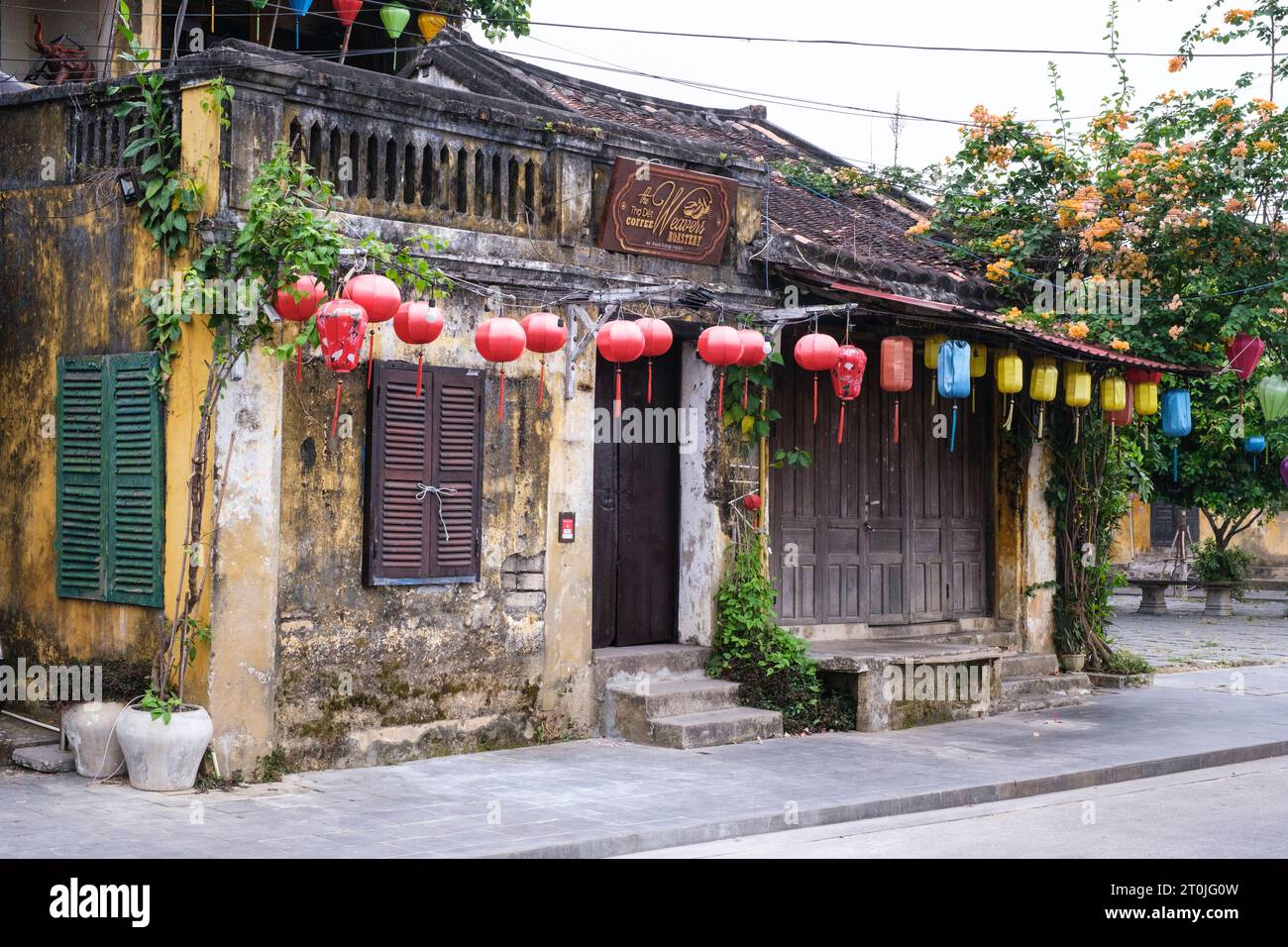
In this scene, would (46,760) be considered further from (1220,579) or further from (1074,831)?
(1220,579)

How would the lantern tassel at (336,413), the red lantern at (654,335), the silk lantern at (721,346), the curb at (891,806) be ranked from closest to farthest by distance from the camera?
the curb at (891,806) → the lantern tassel at (336,413) → the red lantern at (654,335) → the silk lantern at (721,346)

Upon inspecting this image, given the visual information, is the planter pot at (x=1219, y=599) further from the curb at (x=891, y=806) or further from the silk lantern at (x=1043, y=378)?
the curb at (x=891, y=806)

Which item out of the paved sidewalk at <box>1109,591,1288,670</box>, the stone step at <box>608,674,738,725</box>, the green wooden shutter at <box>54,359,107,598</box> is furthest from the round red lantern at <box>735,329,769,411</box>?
the paved sidewalk at <box>1109,591,1288,670</box>

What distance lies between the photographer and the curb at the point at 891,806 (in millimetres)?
8156

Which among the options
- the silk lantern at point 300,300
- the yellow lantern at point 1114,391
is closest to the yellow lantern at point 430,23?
the yellow lantern at point 1114,391

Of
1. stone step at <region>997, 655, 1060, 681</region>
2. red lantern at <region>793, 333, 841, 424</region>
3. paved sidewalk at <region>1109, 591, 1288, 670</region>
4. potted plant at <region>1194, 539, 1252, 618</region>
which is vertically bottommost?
paved sidewalk at <region>1109, 591, 1288, 670</region>

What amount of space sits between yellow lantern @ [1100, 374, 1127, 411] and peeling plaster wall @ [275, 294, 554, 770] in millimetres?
6377

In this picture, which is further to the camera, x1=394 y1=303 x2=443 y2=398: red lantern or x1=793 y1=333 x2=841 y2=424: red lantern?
x1=793 y1=333 x2=841 y2=424: red lantern

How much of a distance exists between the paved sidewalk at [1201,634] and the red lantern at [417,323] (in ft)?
33.9

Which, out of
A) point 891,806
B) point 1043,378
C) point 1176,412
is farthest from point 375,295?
point 1176,412

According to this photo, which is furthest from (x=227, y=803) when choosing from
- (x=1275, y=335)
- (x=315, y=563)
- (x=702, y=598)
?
(x=1275, y=335)

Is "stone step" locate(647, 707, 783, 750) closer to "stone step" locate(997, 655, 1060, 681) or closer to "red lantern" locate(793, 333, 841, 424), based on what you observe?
"red lantern" locate(793, 333, 841, 424)

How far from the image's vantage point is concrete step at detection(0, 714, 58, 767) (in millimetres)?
10156

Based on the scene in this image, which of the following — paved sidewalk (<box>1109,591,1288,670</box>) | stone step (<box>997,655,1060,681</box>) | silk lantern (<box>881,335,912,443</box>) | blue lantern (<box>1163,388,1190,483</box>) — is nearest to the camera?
A: silk lantern (<box>881,335,912,443</box>)
